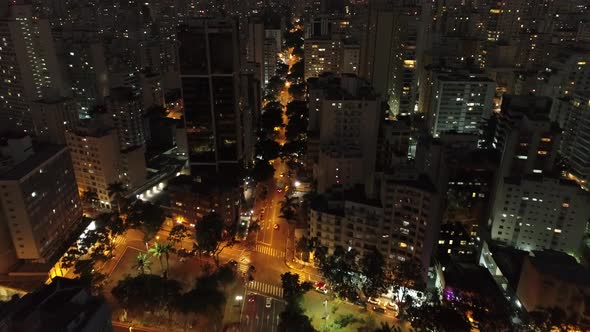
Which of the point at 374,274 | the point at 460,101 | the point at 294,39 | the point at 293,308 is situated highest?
the point at 294,39

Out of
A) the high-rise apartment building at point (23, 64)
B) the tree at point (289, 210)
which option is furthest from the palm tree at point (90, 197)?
the tree at point (289, 210)

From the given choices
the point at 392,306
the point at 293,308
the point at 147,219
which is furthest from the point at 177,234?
the point at 392,306

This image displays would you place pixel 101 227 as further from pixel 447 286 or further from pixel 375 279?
pixel 447 286

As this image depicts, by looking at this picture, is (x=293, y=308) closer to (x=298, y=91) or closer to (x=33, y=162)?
(x=33, y=162)

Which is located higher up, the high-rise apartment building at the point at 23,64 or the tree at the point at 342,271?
the high-rise apartment building at the point at 23,64

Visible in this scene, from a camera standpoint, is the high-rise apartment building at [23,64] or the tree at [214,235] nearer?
the tree at [214,235]

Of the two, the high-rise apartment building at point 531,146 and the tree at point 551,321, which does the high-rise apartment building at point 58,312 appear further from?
the high-rise apartment building at point 531,146

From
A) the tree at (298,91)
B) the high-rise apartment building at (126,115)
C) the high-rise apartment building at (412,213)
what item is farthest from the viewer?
the tree at (298,91)
